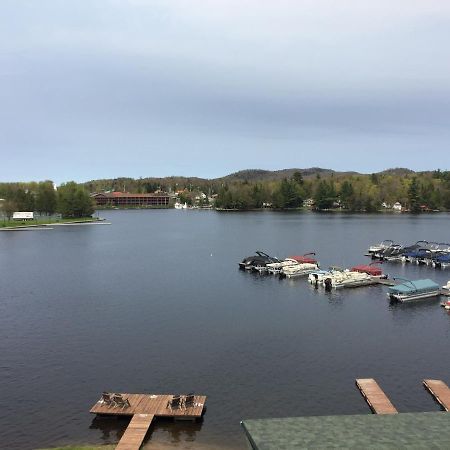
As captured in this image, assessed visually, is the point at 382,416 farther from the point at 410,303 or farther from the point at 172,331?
the point at 410,303

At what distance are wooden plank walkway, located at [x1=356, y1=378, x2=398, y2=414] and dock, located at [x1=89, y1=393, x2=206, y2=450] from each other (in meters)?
12.8

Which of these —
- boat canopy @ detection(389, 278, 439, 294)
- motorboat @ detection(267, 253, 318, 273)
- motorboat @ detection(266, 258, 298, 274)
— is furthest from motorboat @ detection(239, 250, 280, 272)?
boat canopy @ detection(389, 278, 439, 294)

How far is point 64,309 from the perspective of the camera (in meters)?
68.3

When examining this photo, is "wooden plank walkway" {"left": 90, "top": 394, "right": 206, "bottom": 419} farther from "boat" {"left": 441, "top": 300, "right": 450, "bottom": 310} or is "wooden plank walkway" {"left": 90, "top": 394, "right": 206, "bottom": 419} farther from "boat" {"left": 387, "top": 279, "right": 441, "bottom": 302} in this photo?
"boat" {"left": 387, "top": 279, "right": 441, "bottom": 302}

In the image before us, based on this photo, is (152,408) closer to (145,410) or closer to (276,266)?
(145,410)

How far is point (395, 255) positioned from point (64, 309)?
276ft

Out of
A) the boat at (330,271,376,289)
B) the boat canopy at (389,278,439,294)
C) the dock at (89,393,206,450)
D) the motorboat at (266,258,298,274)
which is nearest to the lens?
the dock at (89,393,206,450)

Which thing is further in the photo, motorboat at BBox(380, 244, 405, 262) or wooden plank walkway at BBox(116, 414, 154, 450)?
motorboat at BBox(380, 244, 405, 262)

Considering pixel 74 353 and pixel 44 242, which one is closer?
pixel 74 353

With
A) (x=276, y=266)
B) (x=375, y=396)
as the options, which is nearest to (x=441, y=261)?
(x=276, y=266)

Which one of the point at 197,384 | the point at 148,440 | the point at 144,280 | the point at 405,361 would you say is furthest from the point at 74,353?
the point at 144,280

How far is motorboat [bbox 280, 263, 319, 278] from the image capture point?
95.9 m

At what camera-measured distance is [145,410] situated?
34562 mm

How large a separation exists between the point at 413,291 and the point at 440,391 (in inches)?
1430
